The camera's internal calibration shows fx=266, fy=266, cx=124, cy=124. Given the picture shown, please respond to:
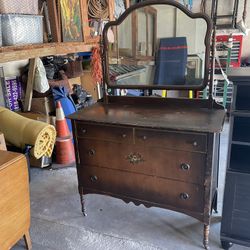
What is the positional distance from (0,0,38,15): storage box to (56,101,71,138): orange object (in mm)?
982

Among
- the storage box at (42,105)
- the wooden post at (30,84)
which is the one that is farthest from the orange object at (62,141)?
the wooden post at (30,84)

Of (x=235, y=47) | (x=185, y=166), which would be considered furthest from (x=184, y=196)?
(x=235, y=47)

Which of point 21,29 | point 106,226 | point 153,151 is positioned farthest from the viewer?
point 21,29

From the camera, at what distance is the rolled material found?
2270 mm

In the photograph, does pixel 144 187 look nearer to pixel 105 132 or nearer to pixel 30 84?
pixel 105 132

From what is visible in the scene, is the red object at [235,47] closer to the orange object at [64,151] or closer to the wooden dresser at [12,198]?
the orange object at [64,151]

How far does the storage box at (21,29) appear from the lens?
2.00 metres

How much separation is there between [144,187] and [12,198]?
→ 822 mm

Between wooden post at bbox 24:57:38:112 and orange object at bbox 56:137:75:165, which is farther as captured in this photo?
A: orange object at bbox 56:137:75:165

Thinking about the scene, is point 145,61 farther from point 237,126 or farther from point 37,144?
point 37,144

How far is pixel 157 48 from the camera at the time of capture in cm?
206

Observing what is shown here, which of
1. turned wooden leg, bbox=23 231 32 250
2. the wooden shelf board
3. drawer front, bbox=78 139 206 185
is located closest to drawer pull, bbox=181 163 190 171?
drawer front, bbox=78 139 206 185

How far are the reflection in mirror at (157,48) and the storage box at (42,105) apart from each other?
1.15 m

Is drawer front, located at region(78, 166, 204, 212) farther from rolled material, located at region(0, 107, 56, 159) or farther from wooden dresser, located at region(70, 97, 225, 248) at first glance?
rolled material, located at region(0, 107, 56, 159)
